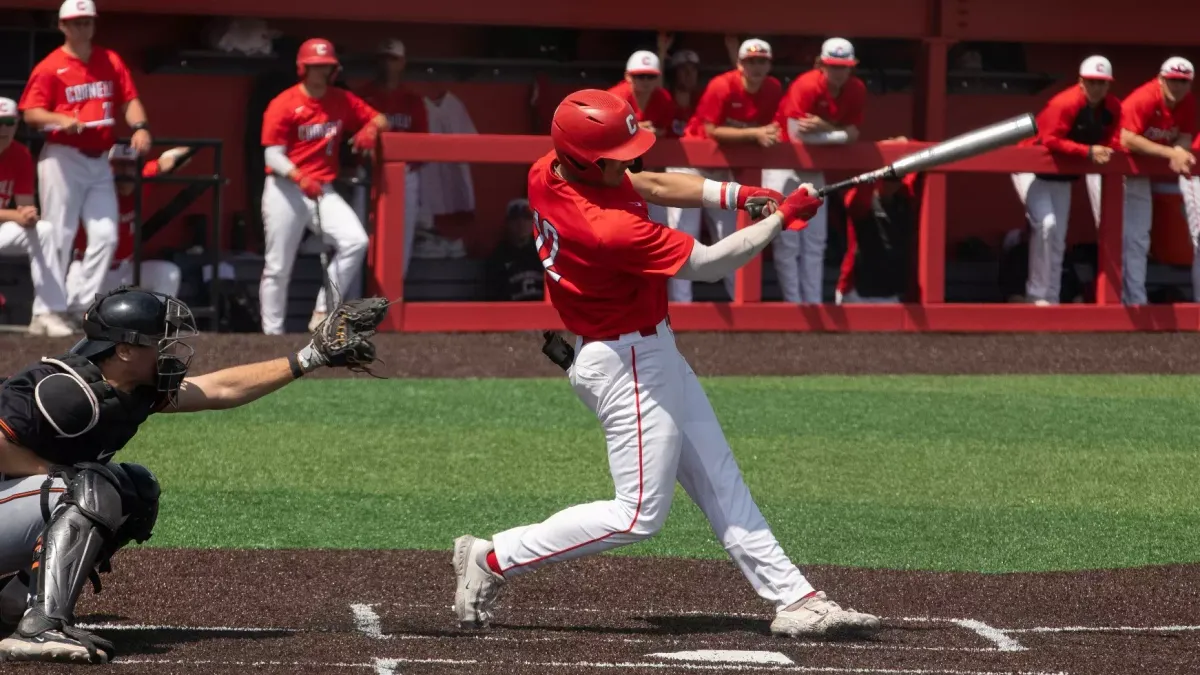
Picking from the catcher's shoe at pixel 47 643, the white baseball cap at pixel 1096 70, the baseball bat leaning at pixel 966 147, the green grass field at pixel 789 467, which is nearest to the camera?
the catcher's shoe at pixel 47 643

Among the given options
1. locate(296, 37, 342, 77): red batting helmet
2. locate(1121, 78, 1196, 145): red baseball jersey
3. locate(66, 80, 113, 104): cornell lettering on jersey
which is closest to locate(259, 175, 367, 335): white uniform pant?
locate(296, 37, 342, 77): red batting helmet

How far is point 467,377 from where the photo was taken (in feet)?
36.2

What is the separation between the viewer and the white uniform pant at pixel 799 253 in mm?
12156

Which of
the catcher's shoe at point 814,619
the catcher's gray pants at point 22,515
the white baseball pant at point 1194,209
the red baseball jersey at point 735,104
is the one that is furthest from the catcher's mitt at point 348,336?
the white baseball pant at point 1194,209

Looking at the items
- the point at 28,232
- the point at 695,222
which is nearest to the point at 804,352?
the point at 695,222

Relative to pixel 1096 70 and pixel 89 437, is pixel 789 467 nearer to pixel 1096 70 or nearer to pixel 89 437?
pixel 89 437

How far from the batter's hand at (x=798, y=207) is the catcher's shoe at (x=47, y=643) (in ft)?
7.46

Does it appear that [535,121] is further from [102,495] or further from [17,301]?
[102,495]

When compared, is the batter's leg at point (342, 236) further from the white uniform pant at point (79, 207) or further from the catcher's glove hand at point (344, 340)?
the catcher's glove hand at point (344, 340)

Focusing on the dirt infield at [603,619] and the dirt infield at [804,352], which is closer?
the dirt infield at [603,619]

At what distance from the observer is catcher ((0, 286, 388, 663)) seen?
475 centimetres

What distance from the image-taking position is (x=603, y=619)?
5656 mm

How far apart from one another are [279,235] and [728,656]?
6972mm

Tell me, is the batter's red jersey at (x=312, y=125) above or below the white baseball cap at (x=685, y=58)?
below
